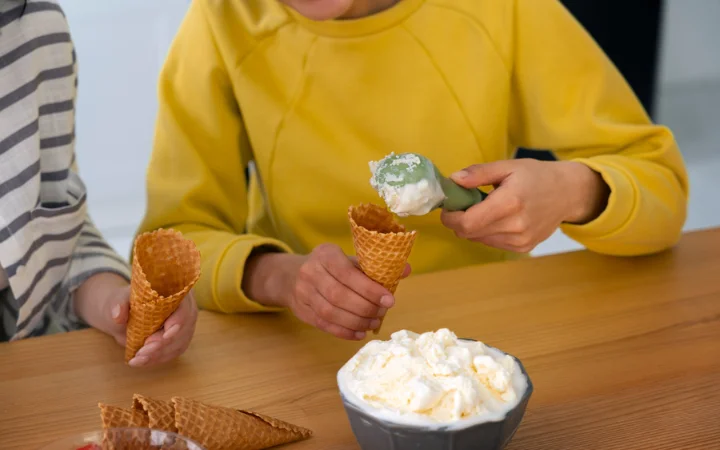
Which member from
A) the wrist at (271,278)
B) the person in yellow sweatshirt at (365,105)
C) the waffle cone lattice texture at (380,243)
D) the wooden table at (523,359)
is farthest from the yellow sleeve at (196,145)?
the waffle cone lattice texture at (380,243)

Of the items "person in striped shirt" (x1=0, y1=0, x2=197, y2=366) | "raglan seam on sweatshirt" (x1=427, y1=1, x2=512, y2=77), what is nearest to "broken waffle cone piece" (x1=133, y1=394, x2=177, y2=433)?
"person in striped shirt" (x1=0, y1=0, x2=197, y2=366)

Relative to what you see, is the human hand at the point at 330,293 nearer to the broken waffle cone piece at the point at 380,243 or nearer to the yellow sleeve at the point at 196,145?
the broken waffle cone piece at the point at 380,243

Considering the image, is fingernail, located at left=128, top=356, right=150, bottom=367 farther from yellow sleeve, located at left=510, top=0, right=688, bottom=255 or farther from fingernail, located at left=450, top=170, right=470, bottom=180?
yellow sleeve, located at left=510, top=0, right=688, bottom=255

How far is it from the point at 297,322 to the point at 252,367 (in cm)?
13

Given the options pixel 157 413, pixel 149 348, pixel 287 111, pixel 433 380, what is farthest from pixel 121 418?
pixel 287 111

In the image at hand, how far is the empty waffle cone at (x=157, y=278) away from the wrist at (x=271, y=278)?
158 millimetres

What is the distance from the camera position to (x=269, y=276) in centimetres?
117

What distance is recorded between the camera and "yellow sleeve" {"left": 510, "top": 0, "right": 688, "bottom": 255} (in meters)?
1.33

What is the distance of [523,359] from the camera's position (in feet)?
Answer: 3.22

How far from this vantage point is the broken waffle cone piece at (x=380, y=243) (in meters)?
0.92

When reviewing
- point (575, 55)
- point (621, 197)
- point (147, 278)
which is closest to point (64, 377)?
point (147, 278)

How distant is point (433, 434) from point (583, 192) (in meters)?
0.62

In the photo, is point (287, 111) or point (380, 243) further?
point (287, 111)

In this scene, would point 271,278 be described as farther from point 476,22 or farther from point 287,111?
point 476,22
